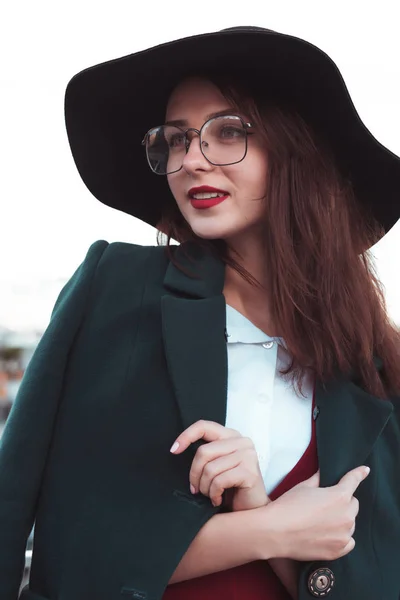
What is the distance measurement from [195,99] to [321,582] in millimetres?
1239

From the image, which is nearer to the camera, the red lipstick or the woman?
the woman

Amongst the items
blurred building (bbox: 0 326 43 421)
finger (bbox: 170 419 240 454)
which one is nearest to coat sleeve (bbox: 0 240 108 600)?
finger (bbox: 170 419 240 454)

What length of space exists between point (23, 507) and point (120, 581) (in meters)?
0.29

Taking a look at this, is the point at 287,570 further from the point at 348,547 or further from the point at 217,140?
the point at 217,140

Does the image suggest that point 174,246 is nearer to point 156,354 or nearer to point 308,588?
point 156,354

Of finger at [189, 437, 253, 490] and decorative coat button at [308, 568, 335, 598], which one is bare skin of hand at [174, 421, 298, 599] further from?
decorative coat button at [308, 568, 335, 598]

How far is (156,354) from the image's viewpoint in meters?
1.92

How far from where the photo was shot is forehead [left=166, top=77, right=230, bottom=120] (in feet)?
6.60

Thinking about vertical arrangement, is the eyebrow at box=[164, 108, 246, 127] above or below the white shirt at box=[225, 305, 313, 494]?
above

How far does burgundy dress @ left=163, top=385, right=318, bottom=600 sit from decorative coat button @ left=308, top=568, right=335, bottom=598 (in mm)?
98

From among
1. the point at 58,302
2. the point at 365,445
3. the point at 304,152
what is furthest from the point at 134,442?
the point at 304,152

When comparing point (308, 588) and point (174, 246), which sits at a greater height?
point (174, 246)

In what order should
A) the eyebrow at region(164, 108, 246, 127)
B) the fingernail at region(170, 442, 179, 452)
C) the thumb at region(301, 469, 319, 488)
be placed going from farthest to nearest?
the eyebrow at region(164, 108, 246, 127)
the thumb at region(301, 469, 319, 488)
the fingernail at region(170, 442, 179, 452)

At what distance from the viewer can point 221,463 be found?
1699 mm
